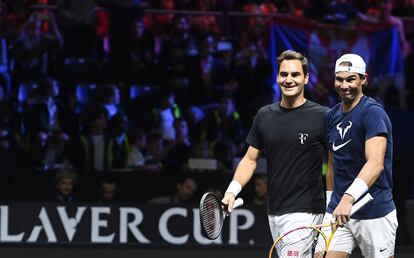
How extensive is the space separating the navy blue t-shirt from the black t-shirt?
0.87 feet

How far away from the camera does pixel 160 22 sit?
644 inches

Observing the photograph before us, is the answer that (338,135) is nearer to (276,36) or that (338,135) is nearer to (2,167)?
(2,167)

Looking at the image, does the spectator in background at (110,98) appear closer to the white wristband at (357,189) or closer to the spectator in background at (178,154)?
the spectator in background at (178,154)

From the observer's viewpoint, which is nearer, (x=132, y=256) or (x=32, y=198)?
(x=132, y=256)

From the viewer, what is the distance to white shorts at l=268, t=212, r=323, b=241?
7566 millimetres

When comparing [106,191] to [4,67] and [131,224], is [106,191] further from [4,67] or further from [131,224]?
[4,67]

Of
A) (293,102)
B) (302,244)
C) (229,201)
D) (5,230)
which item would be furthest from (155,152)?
(302,244)

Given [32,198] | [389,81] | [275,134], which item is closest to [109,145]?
[32,198]

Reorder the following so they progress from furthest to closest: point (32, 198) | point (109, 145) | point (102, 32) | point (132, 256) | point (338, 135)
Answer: point (102, 32), point (109, 145), point (32, 198), point (132, 256), point (338, 135)

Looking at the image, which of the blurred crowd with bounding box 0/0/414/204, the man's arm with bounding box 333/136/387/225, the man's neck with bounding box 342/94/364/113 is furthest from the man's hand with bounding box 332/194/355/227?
the blurred crowd with bounding box 0/0/414/204

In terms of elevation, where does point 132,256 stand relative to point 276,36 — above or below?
below

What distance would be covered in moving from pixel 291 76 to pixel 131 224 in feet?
13.9

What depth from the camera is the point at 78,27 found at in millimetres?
15500

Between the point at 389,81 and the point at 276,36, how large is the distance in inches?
68.6
